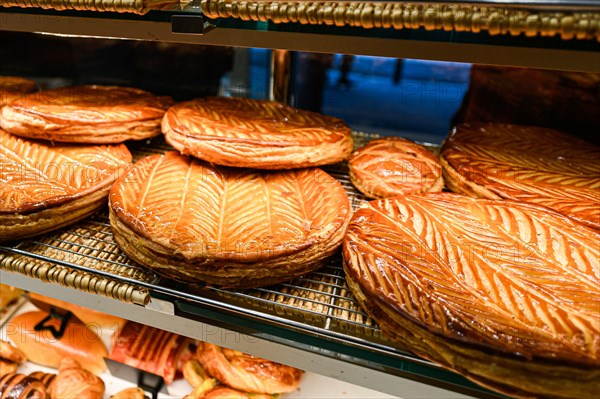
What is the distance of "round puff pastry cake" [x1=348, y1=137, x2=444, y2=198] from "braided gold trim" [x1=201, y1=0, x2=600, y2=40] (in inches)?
32.0

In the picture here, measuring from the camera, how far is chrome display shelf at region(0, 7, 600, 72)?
1.23 metres

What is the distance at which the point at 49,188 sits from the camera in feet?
5.98

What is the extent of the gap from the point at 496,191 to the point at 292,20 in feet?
3.76

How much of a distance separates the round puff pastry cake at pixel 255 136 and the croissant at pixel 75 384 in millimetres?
1323

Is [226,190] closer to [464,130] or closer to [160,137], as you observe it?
[160,137]

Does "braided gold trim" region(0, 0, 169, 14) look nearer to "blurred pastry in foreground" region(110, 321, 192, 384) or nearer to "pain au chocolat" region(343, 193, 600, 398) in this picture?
"pain au chocolat" region(343, 193, 600, 398)

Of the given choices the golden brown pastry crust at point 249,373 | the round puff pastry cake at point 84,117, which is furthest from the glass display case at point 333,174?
the golden brown pastry crust at point 249,373

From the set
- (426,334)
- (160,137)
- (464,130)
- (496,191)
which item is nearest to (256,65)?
(160,137)

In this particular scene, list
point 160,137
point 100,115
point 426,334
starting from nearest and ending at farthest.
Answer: point 426,334 → point 100,115 → point 160,137

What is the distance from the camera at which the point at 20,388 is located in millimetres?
2135

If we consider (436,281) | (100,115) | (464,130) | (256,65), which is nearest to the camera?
(436,281)

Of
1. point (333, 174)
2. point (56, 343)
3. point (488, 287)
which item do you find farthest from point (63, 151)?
point (488, 287)

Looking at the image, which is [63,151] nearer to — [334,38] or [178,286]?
[178,286]

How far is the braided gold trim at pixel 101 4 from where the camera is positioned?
4.70 feet
